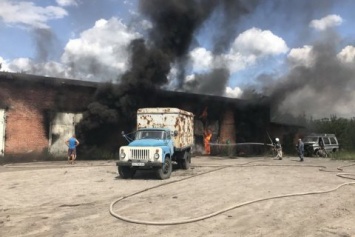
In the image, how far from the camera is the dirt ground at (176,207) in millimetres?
7324

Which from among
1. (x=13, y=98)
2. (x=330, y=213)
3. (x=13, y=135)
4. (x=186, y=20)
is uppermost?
(x=186, y=20)

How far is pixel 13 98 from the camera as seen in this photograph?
2402 centimetres

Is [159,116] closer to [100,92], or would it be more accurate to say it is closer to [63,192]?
[63,192]

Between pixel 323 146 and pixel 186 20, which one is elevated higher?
pixel 186 20

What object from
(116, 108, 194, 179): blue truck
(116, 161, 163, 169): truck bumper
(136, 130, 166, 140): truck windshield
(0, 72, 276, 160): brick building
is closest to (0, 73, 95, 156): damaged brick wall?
(0, 72, 276, 160): brick building

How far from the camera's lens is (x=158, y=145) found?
50.4 feet

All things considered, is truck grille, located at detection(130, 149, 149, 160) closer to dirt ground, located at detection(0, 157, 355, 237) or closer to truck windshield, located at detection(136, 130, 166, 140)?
dirt ground, located at detection(0, 157, 355, 237)

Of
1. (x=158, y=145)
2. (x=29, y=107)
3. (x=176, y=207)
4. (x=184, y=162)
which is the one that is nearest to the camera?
(x=176, y=207)

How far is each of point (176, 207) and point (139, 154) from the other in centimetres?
577

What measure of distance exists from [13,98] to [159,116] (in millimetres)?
10720

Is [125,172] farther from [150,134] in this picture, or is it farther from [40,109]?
[40,109]

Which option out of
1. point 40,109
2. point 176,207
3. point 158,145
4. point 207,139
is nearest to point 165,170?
point 158,145

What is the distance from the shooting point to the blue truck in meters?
14.8

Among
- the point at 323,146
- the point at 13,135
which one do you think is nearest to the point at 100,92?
the point at 13,135
